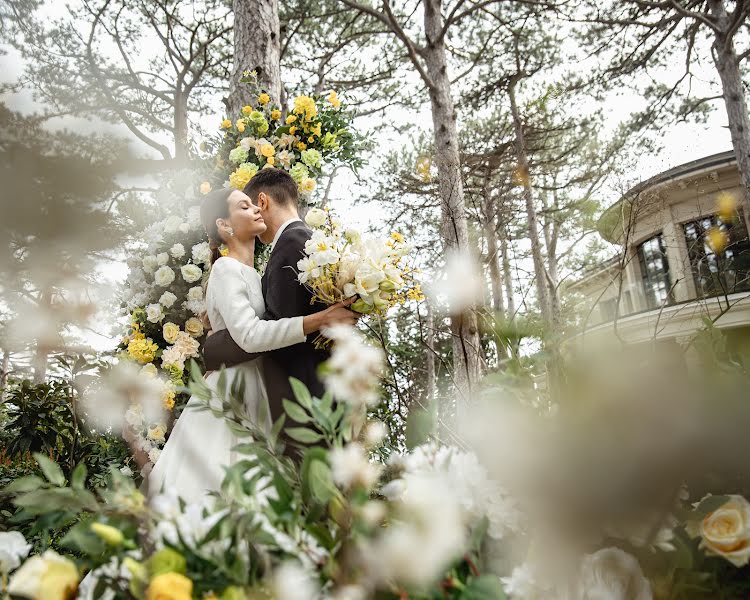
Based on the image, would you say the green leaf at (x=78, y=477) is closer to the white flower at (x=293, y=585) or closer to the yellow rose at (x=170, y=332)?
the white flower at (x=293, y=585)

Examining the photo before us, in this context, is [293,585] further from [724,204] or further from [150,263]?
[724,204]

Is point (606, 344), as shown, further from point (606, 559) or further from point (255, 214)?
point (255, 214)

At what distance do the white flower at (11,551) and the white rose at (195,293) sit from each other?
2.77m

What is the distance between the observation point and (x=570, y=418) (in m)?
0.59

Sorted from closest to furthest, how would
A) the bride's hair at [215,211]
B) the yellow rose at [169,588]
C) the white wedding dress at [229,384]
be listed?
1. the yellow rose at [169,588]
2. the white wedding dress at [229,384]
3. the bride's hair at [215,211]

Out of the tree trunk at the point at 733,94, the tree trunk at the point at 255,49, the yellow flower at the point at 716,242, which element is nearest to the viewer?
the yellow flower at the point at 716,242

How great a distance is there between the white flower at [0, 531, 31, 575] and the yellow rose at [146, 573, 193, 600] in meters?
0.24

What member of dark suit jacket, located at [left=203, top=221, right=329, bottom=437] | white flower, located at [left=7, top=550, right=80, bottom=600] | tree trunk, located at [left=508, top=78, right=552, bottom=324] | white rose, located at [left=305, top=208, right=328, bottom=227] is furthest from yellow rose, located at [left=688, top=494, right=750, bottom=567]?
tree trunk, located at [left=508, top=78, right=552, bottom=324]

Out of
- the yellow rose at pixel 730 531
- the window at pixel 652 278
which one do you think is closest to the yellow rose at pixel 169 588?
the yellow rose at pixel 730 531

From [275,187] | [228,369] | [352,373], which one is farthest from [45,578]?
[275,187]

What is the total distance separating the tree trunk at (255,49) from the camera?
4.10 meters

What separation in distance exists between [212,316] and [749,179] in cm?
814

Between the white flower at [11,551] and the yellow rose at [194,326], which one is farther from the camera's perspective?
the yellow rose at [194,326]

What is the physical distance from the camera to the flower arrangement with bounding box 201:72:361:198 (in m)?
3.46
